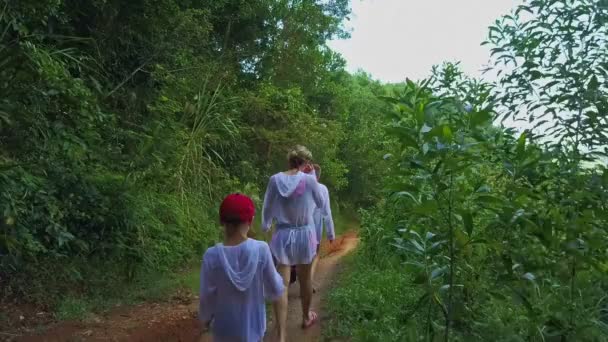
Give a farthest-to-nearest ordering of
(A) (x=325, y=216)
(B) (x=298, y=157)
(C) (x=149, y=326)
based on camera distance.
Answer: (A) (x=325, y=216)
(C) (x=149, y=326)
(B) (x=298, y=157)

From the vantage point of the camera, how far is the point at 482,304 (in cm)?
357

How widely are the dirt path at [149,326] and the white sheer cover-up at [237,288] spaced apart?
2292 mm

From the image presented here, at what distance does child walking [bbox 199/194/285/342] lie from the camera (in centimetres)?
345

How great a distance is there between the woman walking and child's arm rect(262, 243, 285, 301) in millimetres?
2027

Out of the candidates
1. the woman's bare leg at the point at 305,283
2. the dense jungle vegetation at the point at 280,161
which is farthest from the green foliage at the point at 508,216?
the woman's bare leg at the point at 305,283

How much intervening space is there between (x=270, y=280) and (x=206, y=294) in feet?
1.28

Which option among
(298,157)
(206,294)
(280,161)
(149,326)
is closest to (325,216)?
(298,157)

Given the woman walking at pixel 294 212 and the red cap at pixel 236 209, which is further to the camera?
the woman walking at pixel 294 212

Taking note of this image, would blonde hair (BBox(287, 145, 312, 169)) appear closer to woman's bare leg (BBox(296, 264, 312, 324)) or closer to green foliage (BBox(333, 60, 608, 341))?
woman's bare leg (BBox(296, 264, 312, 324))

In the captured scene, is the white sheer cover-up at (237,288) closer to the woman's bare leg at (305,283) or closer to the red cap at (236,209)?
the red cap at (236,209)

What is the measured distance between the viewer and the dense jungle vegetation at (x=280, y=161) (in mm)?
2609

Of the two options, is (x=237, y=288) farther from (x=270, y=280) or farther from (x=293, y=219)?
(x=293, y=219)

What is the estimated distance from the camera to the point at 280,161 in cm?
1460

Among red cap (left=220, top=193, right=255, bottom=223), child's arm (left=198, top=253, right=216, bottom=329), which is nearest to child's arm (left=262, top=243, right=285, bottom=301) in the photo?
red cap (left=220, top=193, right=255, bottom=223)
